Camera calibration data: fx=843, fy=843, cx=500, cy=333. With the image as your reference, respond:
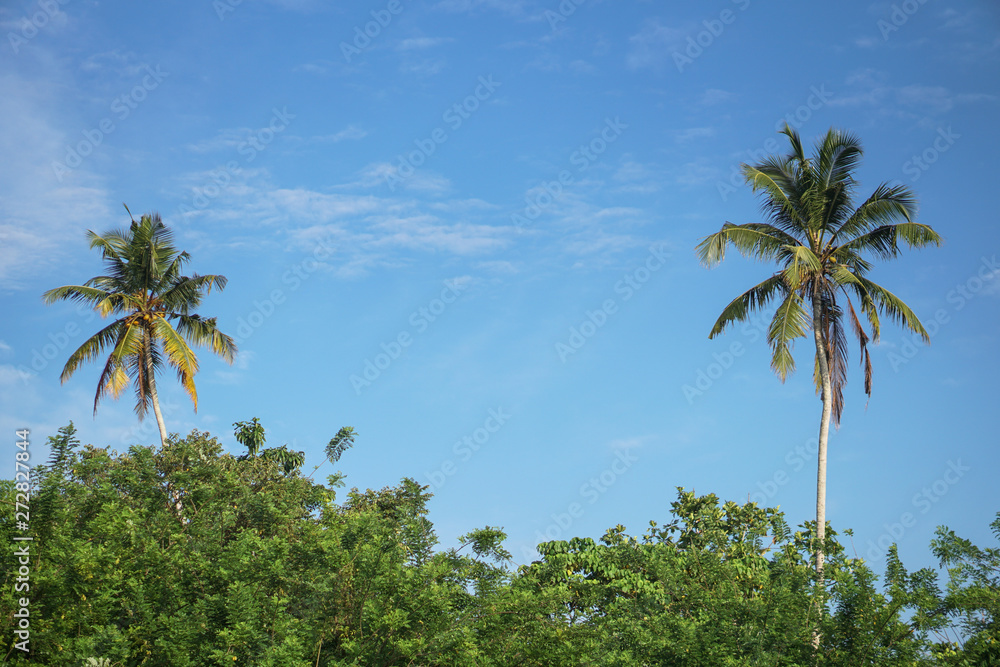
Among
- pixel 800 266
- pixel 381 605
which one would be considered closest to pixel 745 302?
pixel 800 266

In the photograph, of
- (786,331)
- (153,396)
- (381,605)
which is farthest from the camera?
(153,396)

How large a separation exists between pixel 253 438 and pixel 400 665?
75.3ft

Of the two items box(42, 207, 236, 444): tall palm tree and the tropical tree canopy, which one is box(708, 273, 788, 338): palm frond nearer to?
the tropical tree canopy

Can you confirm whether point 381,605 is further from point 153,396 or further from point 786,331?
point 153,396

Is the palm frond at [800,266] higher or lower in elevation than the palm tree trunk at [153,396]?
higher

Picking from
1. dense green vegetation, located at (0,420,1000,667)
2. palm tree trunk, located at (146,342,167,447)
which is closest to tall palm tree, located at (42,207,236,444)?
palm tree trunk, located at (146,342,167,447)

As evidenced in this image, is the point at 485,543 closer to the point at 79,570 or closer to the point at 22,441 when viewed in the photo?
the point at 79,570

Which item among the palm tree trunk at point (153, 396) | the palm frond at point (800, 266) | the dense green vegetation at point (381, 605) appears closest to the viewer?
the dense green vegetation at point (381, 605)

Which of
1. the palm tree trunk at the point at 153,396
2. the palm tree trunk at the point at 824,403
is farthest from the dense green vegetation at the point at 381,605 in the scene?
the palm tree trunk at the point at 153,396

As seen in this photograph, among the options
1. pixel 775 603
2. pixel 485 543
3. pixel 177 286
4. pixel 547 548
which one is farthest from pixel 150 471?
pixel 177 286

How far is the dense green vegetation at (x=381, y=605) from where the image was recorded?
349 inches

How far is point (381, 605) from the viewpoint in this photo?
936cm

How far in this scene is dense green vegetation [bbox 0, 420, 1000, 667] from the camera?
29.1ft

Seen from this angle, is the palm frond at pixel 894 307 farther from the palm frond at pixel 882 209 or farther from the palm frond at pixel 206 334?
the palm frond at pixel 206 334
